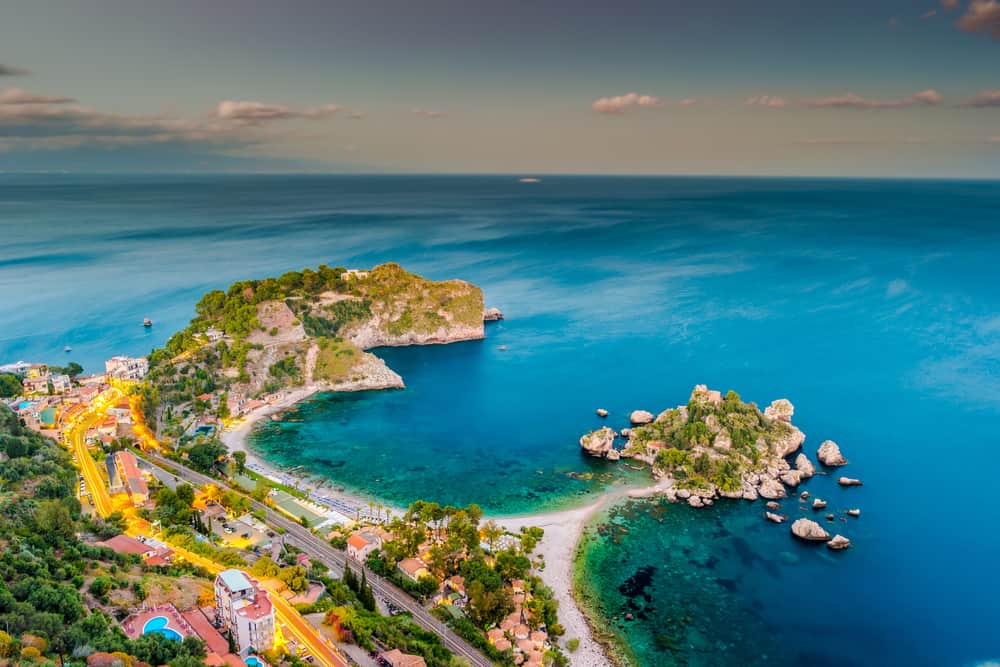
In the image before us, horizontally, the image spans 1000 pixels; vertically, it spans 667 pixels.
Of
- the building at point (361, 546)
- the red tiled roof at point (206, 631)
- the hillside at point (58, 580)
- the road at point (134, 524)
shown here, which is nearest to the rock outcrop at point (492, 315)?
the road at point (134, 524)

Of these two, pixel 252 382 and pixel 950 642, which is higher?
pixel 252 382

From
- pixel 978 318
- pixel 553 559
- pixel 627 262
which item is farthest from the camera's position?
pixel 627 262

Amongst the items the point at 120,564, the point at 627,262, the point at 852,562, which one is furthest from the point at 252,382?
the point at 627,262

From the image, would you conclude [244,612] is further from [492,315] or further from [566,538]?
[492,315]

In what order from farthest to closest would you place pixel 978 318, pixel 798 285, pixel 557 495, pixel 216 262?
pixel 216 262 → pixel 798 285 → pixel 978 318 → pixel 557 495

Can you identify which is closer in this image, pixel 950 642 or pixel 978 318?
pixel 950 642

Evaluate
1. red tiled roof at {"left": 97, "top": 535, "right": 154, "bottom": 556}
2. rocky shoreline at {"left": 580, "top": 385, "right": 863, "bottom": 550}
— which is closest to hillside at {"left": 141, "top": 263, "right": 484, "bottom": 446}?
red tiled roof at {"left": 97, "top": 535, "right": 154, "bottom": 556}

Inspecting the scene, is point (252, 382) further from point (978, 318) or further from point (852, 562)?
point (978, 318)
